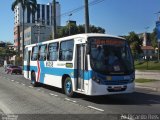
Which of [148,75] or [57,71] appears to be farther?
[148,75]

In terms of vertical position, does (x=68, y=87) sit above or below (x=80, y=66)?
below

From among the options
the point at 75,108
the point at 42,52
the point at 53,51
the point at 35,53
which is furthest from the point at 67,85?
the point at 35,53

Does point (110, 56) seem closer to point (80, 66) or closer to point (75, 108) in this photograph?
point (80, 66)

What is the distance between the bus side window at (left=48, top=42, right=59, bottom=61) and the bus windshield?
14.3ft

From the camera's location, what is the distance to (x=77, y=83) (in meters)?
16.9

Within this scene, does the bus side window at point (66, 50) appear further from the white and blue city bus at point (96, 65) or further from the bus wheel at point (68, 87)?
the bus wheel at point (68, 87)

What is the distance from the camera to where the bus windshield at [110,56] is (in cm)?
1552

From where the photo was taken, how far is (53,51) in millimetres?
20469

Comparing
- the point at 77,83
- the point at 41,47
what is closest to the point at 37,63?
the point at 41,47

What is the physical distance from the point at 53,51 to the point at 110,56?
17.8 feet

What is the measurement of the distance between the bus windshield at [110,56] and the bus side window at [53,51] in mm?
4361

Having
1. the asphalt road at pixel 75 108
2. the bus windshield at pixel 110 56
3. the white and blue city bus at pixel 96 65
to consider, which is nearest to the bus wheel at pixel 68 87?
the white and blue city bus at pixel 96 65

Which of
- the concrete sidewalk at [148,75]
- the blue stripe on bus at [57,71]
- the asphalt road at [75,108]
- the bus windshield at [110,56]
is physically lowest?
the asphalt road at [75,108]

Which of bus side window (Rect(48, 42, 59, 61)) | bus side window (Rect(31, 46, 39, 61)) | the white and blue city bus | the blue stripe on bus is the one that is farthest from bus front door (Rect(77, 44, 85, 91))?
bus side window (Rect(31, 46, 39, 61))
